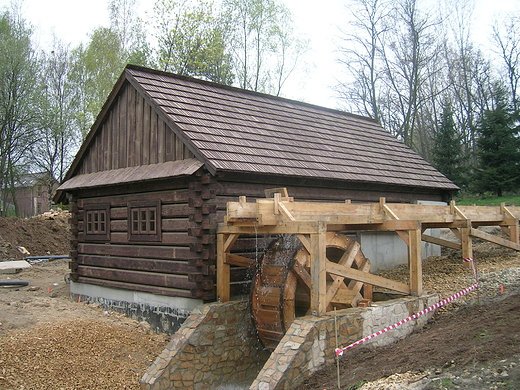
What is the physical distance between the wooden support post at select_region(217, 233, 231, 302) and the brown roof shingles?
129 cm

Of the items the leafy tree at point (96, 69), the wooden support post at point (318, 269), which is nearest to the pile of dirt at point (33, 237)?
the leafy tree at point (96, 69)

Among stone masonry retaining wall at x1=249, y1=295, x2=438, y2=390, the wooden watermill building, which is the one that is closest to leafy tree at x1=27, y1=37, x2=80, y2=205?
the wooden watermill building

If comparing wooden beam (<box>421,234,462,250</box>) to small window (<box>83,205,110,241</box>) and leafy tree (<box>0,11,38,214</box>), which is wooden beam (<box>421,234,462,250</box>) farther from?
leafy tree (<box>0,11,38,214</box>)

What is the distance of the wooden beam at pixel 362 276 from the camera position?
7.61 m

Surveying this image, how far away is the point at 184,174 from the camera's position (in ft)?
27.7

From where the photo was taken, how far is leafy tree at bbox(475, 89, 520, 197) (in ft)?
72.1

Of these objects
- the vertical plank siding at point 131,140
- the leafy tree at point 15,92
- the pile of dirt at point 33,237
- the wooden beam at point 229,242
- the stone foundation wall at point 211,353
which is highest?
the leafy tree at point 15,92

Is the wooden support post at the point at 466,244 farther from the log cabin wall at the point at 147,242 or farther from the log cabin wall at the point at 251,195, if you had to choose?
the log cabin wall at the point at 147,242

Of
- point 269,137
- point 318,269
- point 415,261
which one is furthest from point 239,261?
point 269,137

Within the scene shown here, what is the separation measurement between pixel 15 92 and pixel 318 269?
2425 cm

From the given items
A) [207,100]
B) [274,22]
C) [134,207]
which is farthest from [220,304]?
[274,22]

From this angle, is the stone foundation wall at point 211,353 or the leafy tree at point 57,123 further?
the leafy tree at point 57,123

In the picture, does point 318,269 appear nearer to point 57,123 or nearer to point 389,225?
point 389,225

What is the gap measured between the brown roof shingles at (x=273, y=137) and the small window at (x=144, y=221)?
1.75 m
